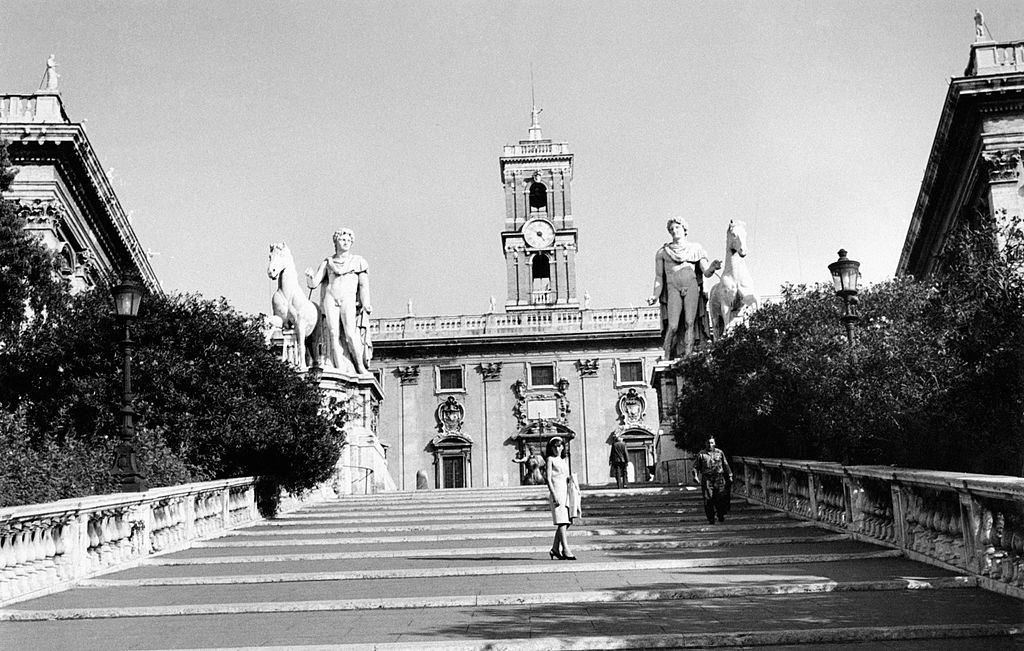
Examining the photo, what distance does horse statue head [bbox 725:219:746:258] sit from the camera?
26609 mm

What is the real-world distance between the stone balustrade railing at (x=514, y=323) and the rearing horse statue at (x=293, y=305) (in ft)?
93.9

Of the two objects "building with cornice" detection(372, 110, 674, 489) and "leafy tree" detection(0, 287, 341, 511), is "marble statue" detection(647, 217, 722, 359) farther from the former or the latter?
"building with cornice" detection(372, 110, 674, 489)

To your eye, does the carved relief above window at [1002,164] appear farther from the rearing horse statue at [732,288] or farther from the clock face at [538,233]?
the clock face at [538,233]

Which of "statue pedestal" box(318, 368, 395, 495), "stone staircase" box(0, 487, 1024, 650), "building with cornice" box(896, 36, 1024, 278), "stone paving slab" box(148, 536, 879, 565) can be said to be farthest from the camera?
"building with cornice" box(896, 36, 1024, 278)

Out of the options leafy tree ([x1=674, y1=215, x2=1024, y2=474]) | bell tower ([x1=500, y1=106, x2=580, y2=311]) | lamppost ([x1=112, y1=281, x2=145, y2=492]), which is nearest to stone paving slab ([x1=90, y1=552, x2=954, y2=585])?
lamppost ([x1=112, y1=281, x2=145, y2=492])

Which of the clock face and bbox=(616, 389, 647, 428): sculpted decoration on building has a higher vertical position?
the clock face

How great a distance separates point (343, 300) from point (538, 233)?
127 feet

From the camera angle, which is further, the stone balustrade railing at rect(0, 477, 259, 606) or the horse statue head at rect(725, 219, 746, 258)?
the horse statue head at rect(725, 219, 746, 258)

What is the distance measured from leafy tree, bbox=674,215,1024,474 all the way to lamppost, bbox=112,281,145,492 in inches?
400

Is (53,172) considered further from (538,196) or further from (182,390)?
(538,196)

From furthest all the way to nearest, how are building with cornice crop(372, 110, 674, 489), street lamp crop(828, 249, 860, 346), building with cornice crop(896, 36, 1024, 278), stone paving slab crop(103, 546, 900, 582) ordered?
building with cornice crop(372, 110, 674, 489) → building with cornice crop(896, 36, 1024, 278) → street lamp crop(828, 249, 860, 346) → stone paving slab crop(103, 546, 900, 582)

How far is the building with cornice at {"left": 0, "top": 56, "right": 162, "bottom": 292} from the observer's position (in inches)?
1133

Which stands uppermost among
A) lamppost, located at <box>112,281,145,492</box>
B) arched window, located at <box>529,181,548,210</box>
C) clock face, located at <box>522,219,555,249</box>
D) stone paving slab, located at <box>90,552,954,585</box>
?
arched window, located at <box>529,181,548,210</box>

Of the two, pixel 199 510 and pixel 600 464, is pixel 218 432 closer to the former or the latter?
pixel 199 510
